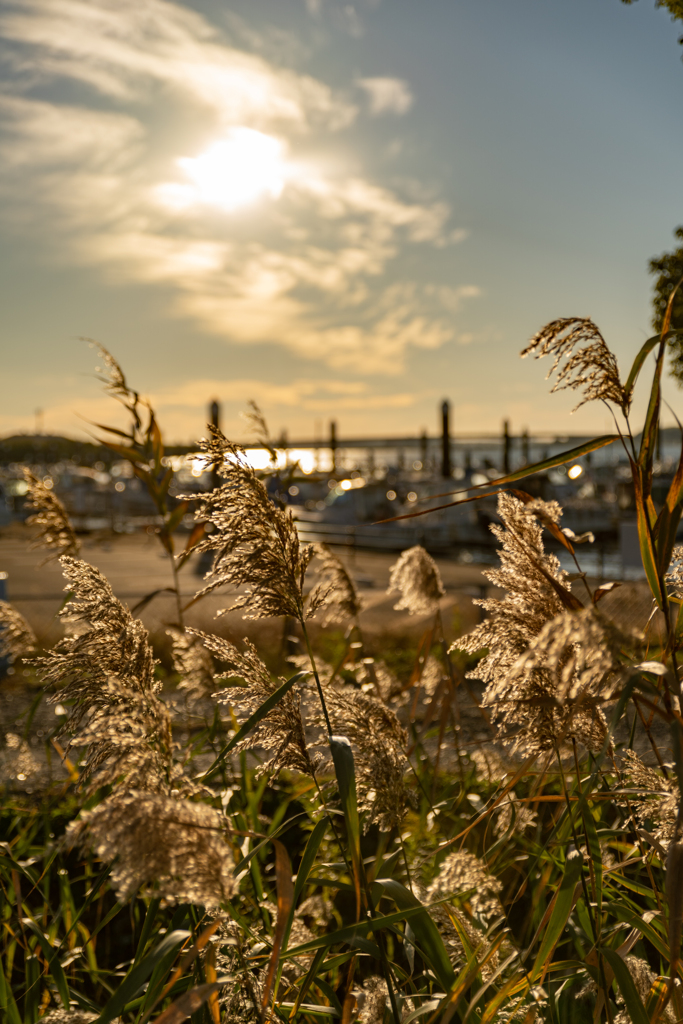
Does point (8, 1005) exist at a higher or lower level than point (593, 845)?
lower

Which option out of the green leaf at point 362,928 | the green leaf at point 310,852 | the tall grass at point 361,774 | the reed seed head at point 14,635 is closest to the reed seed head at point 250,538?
the tall grass at point 361,774

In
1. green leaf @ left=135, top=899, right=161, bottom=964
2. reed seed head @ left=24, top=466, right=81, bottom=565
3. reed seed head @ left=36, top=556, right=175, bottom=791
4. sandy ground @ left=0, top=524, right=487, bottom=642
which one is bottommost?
sandy ground @ left=0, top=524, right=487, bottom=642

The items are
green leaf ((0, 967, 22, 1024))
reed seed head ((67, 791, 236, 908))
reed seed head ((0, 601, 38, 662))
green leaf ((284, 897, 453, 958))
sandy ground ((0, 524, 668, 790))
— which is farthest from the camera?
sandy ground ((0, 524, 668, 790))

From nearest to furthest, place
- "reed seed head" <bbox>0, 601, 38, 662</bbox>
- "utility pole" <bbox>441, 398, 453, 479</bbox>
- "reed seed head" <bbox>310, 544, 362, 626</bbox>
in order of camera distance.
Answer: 1. "reed seed head" <bbox>310, 544, 362, 626</bbox>
2. "reed seed head" <bbox>0, 601, 38, 662</bbox>
3. "utility pole" <bbox>441, 398, 453, 479</bbox>

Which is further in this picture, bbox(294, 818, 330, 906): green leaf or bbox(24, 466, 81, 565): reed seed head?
bbox(24, 466, 81, 565): reed seed head

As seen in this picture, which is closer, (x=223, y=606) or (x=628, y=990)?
(x=628, y=990)

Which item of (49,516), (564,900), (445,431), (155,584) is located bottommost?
(155,584)

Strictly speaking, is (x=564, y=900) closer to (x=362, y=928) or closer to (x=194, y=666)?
(x=362, y=928)

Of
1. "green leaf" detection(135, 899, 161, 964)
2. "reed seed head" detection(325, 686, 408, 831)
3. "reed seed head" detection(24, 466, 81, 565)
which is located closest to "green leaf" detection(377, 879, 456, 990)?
"reed seed head" detection(325, 686, 408, 831)

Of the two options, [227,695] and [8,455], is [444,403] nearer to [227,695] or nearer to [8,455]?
[227,695]

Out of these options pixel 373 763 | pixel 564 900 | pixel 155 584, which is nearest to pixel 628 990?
pixel 564 900

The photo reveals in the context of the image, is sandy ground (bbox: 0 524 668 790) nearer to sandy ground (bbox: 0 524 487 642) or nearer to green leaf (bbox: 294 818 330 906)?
sandy ground (bbox: 0 524 487 642)

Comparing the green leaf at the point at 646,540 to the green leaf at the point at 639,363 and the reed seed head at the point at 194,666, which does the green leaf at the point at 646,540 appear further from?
the reed seed head at the point at 194,666

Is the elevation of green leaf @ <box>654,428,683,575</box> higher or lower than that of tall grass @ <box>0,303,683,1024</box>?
higher
